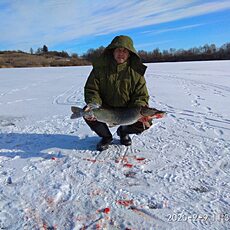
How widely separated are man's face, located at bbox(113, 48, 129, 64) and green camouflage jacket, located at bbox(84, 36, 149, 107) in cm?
6

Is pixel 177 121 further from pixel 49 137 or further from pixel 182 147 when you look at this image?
pixel 49 137

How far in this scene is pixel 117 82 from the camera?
4.37 meters

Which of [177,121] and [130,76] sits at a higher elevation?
[130,76]

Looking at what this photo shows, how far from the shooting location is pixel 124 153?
448 centimetres

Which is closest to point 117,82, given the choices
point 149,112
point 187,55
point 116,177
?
point 149,112

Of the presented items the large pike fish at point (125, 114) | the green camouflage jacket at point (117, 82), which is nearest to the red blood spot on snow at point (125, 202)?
the large pike fish at point (125, 114)

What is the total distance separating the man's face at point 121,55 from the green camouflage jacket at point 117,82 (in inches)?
2.2

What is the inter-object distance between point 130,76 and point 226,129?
2280 mm

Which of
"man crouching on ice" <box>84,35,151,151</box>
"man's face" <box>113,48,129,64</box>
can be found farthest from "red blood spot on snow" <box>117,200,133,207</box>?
"man's face" <box>113,48,129,64</box>

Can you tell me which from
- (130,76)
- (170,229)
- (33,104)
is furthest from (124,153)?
(33,104)

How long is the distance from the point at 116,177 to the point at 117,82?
1.37 m

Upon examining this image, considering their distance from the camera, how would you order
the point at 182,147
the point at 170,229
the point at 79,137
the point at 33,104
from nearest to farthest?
the point at 170,229 < the point at 182,147 < the point at 79,137 < the point at 33,104

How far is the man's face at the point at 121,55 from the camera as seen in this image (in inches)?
168

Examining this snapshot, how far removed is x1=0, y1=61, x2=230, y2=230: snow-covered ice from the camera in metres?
Answer: 2.90
